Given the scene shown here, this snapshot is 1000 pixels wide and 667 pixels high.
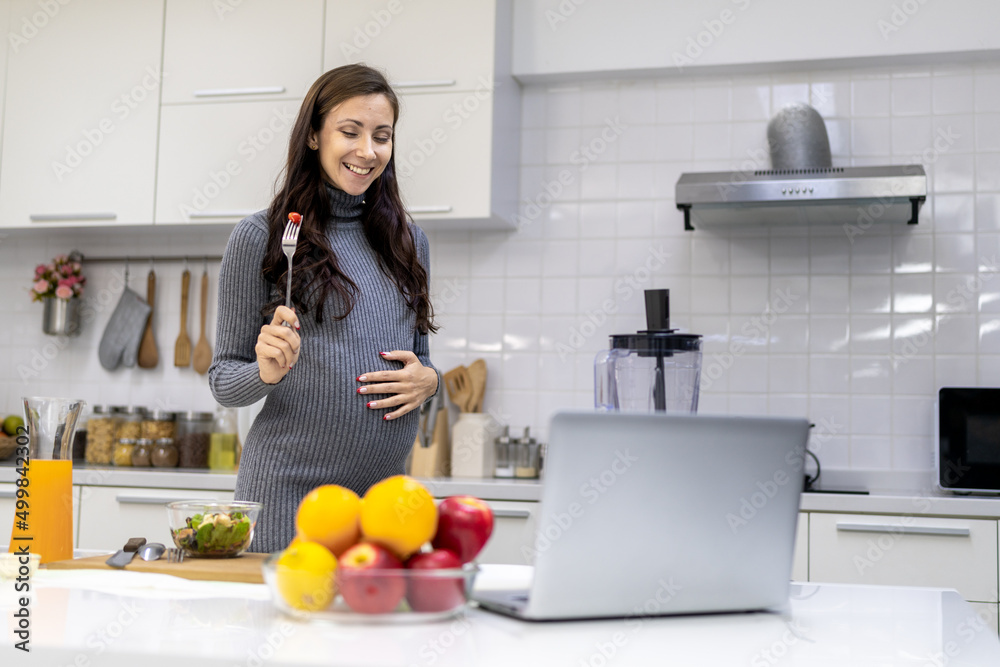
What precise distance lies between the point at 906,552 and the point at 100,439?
7.56 ft

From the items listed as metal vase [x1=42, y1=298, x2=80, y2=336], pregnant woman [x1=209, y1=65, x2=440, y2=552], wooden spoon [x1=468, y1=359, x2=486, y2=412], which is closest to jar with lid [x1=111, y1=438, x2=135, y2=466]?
metal vase [x1=42, y1=298, x2=80, y2=336]

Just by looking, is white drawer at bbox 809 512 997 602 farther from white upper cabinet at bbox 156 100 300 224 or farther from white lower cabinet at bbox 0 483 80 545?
white lower cabinet at bbox 0 483 80 545

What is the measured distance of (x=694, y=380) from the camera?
1301 millimetres

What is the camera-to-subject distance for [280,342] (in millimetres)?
1117

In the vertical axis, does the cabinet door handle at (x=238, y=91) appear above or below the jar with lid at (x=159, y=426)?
above

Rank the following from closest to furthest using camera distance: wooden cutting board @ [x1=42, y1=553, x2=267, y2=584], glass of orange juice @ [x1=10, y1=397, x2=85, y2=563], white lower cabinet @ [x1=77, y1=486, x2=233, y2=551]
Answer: wooden cutting board @ [x1=42, y1=553, x2=267, y2=584] → glass of orange juice @ [x1=10, y1=397, x2=85, y2=563] → white lower cabinet @ [x1=77, y1=486, x2=233, y2=551]

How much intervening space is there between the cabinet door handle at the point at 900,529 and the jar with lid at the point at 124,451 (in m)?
2.02

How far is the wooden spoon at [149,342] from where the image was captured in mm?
3170

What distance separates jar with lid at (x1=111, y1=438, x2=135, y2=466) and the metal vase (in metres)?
0.54

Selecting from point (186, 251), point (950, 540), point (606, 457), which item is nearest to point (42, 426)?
point (606, 457)

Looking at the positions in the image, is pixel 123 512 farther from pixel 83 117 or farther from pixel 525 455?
pixel 83 117

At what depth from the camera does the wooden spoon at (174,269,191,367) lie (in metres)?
3.13

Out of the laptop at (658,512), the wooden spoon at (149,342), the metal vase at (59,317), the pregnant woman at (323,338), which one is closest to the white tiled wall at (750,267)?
the wooden spoon at (149,342)

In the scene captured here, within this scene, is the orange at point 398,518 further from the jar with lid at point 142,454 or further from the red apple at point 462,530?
the jar with lid at point 142,454
